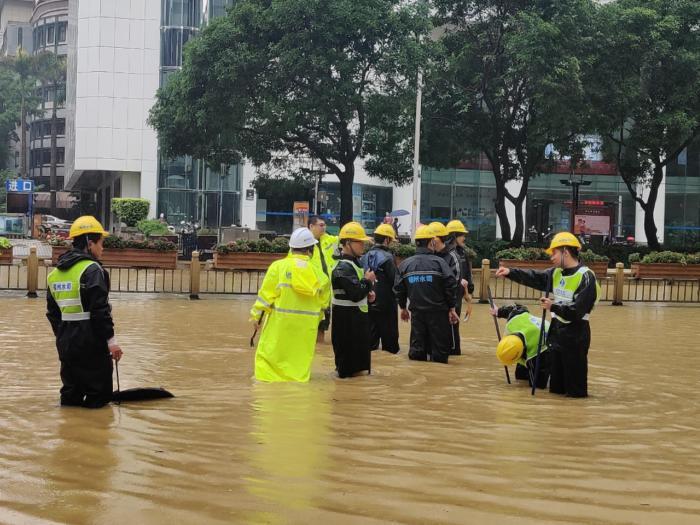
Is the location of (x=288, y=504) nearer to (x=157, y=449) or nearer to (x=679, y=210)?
(x=157, y=449)

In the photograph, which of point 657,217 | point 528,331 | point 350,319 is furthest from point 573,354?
point 657,217

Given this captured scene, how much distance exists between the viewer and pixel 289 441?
6840 millimetres

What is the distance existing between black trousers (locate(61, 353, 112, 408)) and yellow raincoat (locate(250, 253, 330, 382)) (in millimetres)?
1912

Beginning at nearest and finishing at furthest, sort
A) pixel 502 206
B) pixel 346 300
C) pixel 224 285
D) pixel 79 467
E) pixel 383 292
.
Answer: pixel 79 467
pixel 346 300
pixel 383 292
pixel 224 285
pixel 502 206

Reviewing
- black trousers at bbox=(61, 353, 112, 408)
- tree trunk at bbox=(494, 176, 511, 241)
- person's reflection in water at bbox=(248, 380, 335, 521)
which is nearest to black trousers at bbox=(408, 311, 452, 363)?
person's reflection in water at bbox=(248, 380, 335, 521)

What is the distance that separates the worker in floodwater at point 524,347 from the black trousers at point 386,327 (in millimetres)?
2218

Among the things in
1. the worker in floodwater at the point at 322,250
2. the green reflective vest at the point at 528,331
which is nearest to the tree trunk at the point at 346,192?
the worker in floodwater at the point at 322,250

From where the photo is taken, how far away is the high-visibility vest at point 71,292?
25.5 ft

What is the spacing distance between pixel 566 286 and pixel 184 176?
48.6 m

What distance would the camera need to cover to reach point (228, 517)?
4887 mm

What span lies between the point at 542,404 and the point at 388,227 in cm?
Result: 410

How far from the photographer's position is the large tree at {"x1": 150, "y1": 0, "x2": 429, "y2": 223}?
32.8m

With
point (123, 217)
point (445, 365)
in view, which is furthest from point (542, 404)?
point (123, 217)

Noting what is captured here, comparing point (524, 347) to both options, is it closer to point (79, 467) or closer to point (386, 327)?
point (386, 327)
